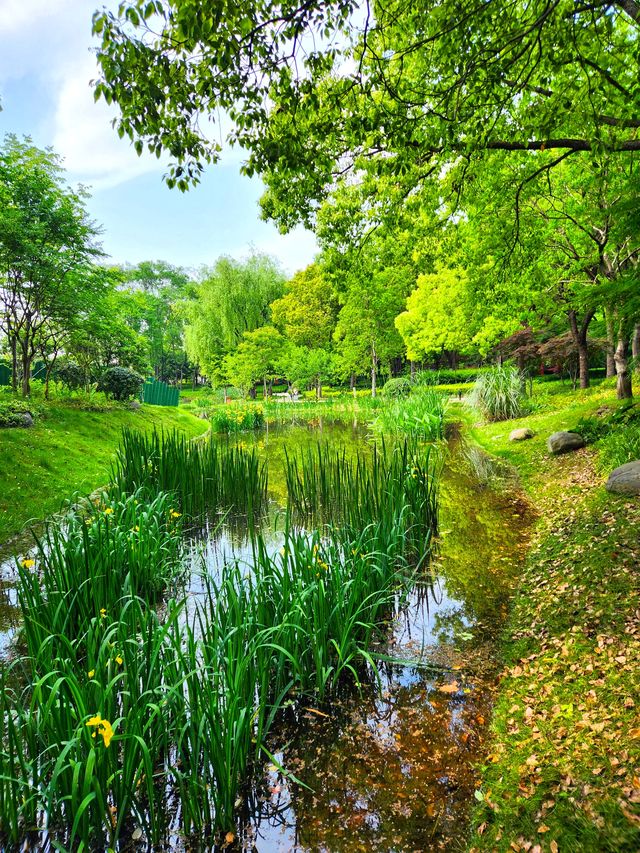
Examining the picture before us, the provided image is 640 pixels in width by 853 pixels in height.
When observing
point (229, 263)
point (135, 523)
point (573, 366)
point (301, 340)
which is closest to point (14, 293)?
point (135, 523)

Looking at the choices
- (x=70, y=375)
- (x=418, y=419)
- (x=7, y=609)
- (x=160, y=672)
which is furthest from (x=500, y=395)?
(x=70, y=375)

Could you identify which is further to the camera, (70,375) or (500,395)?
(70,375)

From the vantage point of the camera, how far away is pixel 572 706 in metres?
2.30

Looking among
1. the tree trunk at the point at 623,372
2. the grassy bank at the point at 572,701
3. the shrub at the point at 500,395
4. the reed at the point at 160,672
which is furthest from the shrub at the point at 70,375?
the tree trunk at the point at 623,372

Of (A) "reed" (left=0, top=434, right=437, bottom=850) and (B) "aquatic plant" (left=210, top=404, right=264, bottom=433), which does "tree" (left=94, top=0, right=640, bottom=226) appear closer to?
(A) "reed" (left=0, top=434, right=437, bottom=850)

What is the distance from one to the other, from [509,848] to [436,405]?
11110 mm

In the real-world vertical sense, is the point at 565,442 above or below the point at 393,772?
above

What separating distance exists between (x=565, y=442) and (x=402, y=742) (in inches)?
246

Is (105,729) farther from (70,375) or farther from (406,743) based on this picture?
(70,375)

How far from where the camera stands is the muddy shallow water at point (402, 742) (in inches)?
74.2

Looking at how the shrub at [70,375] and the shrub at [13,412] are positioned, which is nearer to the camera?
the shrub at [13,412]

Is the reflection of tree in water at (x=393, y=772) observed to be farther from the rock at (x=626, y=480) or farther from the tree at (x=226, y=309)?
the tree at (x=226, y=309)

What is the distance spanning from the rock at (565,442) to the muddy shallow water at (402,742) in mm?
3770

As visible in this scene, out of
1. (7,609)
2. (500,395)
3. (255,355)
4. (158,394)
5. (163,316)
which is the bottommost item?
(7,609)
